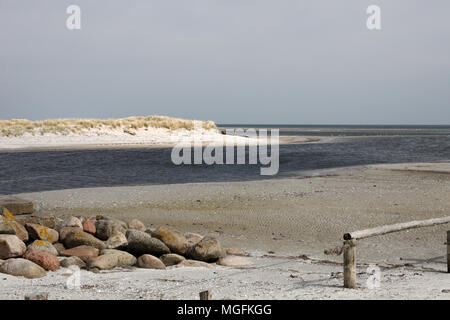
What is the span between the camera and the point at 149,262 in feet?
28.5

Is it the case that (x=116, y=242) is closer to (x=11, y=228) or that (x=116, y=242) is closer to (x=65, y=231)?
(x=65, y=231)

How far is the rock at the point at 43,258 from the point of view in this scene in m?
8.12

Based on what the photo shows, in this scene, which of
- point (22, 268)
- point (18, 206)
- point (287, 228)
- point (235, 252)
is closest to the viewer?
point (22, 268)

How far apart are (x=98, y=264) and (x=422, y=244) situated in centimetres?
609

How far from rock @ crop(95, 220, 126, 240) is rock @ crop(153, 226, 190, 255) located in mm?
996

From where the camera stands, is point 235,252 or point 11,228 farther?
point 235,252

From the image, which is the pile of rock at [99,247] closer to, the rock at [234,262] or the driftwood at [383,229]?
the rock at [234,262]

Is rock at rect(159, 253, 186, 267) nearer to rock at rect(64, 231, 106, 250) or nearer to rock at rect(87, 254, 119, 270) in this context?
rock at rect(87, 254, 119, 270)

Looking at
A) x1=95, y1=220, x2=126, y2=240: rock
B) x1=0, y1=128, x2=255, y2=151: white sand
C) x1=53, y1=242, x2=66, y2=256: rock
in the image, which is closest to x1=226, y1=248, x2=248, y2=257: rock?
x1=95, y1=220, x2=126, y2=240: rock

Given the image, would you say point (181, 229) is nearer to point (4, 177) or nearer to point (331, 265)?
point (331, 265)

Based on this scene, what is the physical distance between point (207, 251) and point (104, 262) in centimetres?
175

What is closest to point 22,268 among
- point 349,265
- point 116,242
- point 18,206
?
point 116,242

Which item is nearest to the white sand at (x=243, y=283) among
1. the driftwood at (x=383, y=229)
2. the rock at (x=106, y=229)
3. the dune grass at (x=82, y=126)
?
the driftwood at (x=383, y=229)
